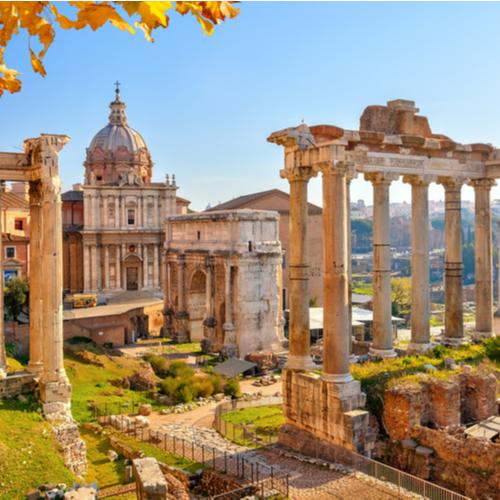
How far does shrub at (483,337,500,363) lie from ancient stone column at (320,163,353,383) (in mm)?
5574

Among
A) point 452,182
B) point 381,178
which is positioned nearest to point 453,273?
point 452,182

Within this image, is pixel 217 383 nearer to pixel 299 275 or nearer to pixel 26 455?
pixel 299 275

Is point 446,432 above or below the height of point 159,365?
above

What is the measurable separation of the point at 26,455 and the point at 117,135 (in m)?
43.0

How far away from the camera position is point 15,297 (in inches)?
1268

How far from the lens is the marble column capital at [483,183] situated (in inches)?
744

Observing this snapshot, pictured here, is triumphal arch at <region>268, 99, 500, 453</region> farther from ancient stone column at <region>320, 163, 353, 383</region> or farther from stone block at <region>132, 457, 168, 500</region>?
stone block at <region>132, 457, 168, 500</region>

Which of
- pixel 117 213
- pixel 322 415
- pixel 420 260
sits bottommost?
pixel 322 415

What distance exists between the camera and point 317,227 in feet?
201

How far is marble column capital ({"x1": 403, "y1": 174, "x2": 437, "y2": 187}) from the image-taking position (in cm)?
1750

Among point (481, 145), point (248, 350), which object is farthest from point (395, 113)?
point (248, 350)

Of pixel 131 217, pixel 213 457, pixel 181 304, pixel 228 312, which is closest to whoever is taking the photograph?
pixel 213 457

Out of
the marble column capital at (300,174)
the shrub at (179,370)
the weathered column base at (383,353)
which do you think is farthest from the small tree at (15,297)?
the weathered column base at (383,353)

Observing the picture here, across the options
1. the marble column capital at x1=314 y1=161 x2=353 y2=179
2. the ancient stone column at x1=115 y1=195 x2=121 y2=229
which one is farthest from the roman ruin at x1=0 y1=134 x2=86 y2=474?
the ancient stone column at x1=115 y1=195 x2=121 y2=229
